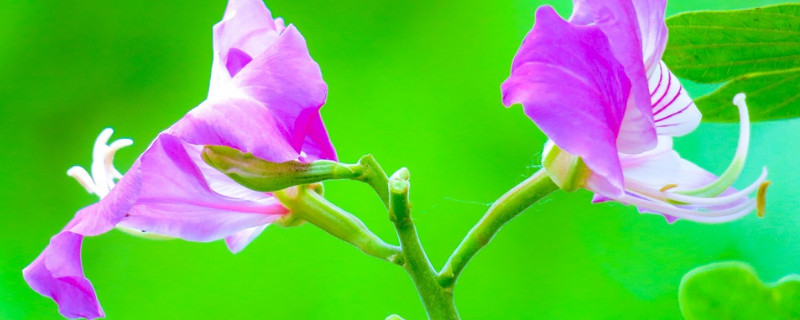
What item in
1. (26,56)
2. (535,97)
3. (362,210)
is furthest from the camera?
(26,56)

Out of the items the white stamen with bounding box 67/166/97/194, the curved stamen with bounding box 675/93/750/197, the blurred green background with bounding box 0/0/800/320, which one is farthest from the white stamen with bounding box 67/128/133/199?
the blurred green background with bounding box 0/0/800/320

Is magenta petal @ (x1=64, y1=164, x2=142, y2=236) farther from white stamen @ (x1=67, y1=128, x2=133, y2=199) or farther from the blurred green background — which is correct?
the blurred green background

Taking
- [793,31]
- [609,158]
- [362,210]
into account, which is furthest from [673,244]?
[609,158]

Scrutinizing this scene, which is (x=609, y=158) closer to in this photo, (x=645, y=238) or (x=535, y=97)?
A: (x=535, y=97)

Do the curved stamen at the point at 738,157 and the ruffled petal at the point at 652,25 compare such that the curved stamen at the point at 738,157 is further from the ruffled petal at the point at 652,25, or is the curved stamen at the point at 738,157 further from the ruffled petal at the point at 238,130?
the ruffled petal at the point at 238,130

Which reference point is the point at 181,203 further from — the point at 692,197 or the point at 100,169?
the point at 692,197

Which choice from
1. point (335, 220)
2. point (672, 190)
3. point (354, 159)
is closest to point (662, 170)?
point (672, 190)

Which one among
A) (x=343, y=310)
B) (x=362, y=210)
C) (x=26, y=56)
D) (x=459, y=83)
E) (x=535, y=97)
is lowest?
(x=343, y=310)

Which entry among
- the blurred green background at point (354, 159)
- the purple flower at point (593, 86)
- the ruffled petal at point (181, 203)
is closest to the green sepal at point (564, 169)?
the purple flower at point (593, 86)
